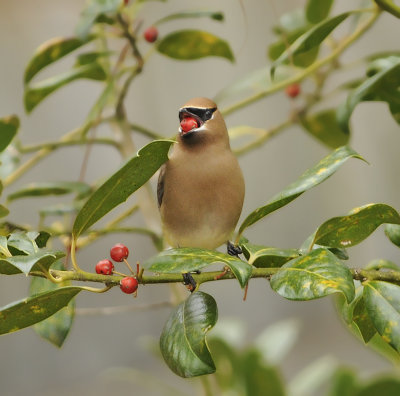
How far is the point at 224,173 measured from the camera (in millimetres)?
1015

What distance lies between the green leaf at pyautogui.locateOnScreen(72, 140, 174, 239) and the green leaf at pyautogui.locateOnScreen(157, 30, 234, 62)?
0.62m

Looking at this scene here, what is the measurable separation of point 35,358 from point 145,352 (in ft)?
1.63

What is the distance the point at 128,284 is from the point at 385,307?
0.25m

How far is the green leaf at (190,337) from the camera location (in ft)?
2.45

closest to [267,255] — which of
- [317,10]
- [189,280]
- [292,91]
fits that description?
[189,280]

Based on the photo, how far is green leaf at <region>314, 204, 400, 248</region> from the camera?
797 mm

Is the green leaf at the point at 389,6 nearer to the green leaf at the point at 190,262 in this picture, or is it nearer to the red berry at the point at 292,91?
the green leaf at the point at 190,262

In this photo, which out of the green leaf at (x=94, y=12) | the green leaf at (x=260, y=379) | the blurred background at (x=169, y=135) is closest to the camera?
the green leaf at (x=94, y=12)

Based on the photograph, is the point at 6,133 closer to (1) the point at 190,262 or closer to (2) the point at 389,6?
(1) the point at 190,262

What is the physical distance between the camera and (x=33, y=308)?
2.48ft

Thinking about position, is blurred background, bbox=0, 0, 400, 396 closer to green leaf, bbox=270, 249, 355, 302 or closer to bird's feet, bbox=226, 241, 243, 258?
bird's feet, bbox=226, 241, 243, 258

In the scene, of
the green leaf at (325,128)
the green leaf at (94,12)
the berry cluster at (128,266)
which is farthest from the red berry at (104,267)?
the green leaf at (325,128)

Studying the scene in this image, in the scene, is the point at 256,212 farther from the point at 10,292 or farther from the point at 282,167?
the point at 282,167

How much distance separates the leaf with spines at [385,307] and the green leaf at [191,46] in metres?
0.71
